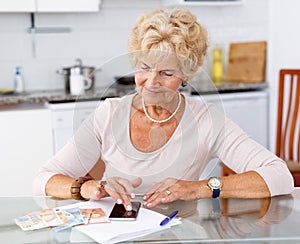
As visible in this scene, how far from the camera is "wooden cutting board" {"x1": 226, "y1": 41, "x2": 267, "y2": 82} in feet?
12.8

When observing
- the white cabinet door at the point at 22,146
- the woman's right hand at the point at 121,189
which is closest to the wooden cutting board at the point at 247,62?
the white cabinet door at the point at 22,146

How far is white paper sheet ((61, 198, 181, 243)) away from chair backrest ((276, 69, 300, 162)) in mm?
2039

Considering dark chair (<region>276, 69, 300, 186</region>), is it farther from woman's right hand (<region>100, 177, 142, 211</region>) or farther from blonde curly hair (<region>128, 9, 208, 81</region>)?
woman's right hand (<region>100, 177, 142, 211</region>)

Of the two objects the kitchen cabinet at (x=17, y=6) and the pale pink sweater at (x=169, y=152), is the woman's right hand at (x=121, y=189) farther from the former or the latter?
the kitchen cabinet at (x=17, y=6)

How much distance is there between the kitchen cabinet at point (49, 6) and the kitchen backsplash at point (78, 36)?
12.0 inches

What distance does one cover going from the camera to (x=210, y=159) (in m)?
1.93

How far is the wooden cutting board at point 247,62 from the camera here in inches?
153

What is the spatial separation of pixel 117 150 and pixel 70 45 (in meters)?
2.29

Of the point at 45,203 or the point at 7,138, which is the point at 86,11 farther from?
the point at 45,203

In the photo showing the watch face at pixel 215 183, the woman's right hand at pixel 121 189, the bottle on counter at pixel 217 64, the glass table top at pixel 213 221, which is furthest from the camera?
the bottle on counter at pixel 217 64

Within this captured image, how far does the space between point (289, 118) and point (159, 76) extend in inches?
82.8

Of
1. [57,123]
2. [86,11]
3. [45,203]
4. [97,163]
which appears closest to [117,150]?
[97,163]

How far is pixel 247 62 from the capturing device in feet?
13.2

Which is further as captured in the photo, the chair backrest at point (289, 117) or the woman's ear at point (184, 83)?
the chair backrest at point (289, 117)
